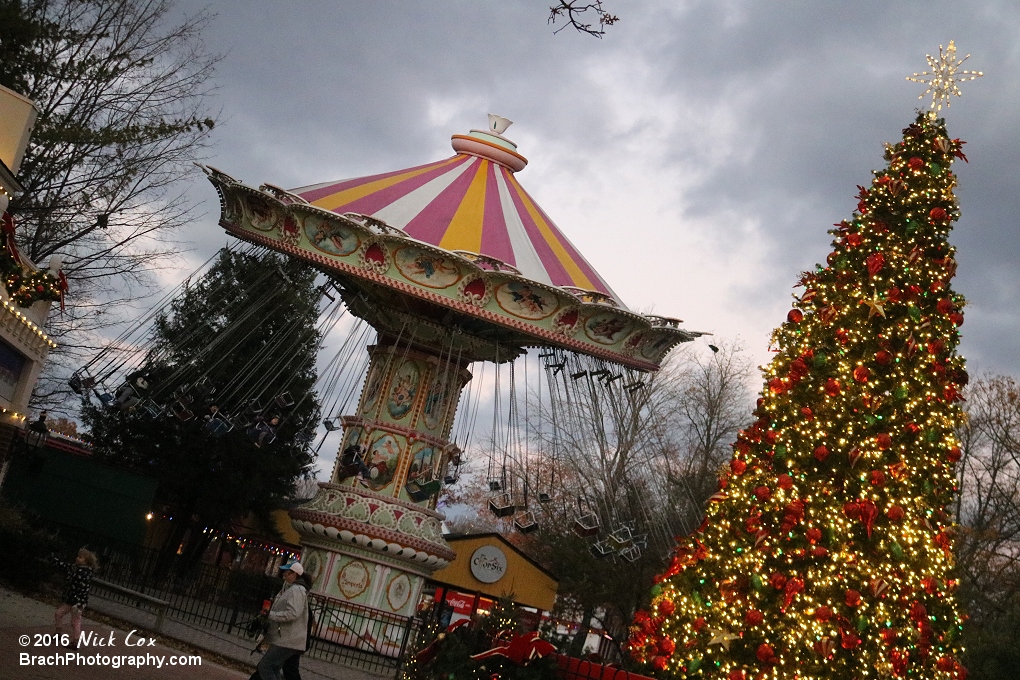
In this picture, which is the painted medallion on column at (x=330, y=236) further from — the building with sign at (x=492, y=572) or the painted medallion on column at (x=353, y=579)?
the building with sign at (x=492, y=572)

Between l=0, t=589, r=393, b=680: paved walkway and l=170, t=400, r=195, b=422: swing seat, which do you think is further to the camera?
l=170, t=400, r=195, b=422: swing seat

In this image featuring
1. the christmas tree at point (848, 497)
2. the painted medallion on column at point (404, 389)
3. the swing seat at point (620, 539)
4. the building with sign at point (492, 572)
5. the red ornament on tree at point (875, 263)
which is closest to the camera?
the christmas tree at point (848, 497)

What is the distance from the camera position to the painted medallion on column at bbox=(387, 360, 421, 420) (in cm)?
1600

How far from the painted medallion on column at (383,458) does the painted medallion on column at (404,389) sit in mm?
404

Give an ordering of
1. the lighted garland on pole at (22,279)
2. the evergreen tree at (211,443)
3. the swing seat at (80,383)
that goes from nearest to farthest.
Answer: the lighted garland on pole at (22,279) → the swing seat at (80,383) → the evergreen tree at (211,443)

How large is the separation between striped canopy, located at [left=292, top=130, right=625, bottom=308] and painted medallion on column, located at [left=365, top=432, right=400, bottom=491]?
3.41 metres

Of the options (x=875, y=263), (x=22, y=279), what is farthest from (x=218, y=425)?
(x=875, y=263)

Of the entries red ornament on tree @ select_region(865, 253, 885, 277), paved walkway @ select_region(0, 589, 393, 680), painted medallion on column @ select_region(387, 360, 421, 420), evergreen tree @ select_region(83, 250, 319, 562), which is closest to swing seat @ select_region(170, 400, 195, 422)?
paved walkway @ select_region(0, 589, 393, 680)

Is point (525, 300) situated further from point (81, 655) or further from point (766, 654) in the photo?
point (81, 655)

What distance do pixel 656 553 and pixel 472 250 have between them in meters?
17.9

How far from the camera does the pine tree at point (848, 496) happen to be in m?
9.34

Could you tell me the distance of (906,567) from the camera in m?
9.48

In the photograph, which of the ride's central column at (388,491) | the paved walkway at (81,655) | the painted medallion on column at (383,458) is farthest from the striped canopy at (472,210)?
the paved walkway at (81,655)

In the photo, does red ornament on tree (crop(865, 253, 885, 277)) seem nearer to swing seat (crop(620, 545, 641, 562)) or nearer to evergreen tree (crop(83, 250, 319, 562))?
swing seat (crop(620, 545, 641, 562))
